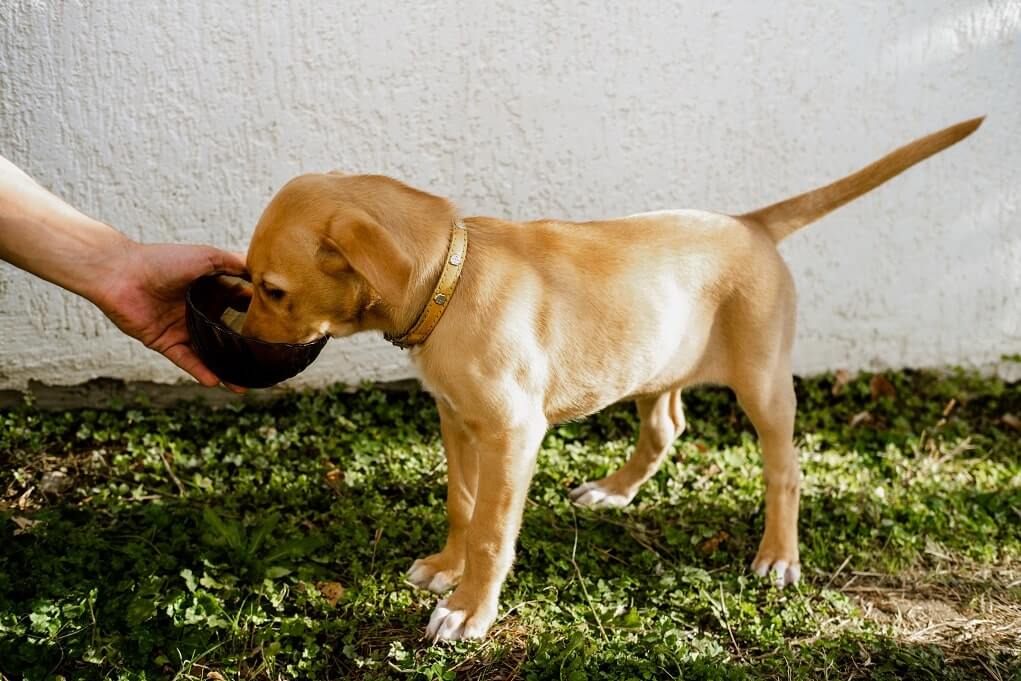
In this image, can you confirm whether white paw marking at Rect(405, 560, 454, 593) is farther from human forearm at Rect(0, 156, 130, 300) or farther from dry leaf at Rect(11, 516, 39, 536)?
human forearm at Rect(0, 156, 130, 300)

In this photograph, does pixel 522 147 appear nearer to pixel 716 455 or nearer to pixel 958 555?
pixel 716 455

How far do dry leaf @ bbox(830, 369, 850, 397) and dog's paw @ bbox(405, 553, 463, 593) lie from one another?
2749 millimetres

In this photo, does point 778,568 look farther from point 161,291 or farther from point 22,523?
point 22,523

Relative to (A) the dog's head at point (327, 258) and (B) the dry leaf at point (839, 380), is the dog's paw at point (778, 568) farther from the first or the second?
(A) the dog's head at point (327, 258)

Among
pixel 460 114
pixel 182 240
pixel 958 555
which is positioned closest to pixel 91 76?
pixel 182 240

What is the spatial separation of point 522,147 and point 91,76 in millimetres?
2014

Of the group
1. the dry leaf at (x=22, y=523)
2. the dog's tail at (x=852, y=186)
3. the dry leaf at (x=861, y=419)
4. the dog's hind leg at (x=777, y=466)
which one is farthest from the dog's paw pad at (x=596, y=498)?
the dry leaf at (x=22, y=523)

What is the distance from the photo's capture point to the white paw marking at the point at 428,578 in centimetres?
388

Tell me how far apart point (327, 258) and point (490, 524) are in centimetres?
109

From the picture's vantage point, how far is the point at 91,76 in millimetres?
4441

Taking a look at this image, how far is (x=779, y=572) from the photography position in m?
4.09

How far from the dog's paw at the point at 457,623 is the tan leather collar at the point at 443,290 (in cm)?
102

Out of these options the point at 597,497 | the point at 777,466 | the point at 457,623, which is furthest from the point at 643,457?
the point at 457,623

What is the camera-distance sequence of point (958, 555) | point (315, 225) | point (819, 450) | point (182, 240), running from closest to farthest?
point (315, 225) < point (958, 555) < point (182, 240) < point (819, 450)
